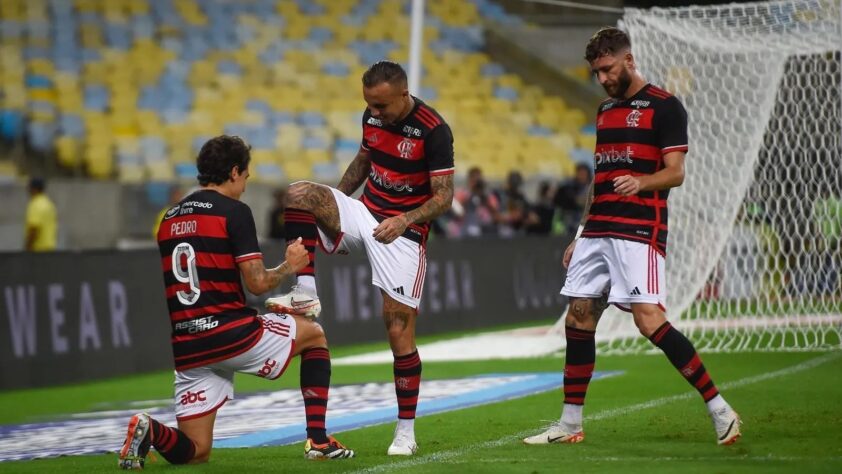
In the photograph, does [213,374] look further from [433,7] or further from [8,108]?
[433,7]

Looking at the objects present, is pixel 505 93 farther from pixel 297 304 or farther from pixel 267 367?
pixel 267 367

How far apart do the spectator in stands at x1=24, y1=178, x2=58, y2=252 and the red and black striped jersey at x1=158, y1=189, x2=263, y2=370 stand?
10043mm

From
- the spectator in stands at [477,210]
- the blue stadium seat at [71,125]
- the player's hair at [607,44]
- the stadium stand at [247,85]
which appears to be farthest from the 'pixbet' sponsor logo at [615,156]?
the blue stadium seat at [71,125]

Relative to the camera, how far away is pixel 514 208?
19.5 m

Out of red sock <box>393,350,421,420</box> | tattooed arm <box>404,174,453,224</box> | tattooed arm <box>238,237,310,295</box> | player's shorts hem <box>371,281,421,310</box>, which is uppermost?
tattooed arm <box>404,174,453,224</box>

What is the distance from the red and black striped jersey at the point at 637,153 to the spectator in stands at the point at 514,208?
39.1ft

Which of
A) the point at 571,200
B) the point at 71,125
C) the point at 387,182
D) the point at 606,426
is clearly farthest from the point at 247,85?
the point at 387,182

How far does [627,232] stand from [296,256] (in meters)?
1.71

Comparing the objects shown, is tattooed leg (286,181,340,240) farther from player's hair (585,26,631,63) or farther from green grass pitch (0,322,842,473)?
player's hair (585,26,631,63)

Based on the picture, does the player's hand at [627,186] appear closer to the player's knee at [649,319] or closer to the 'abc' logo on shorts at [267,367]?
the player's knee at [649,319]

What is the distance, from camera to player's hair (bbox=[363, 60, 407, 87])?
6539mm

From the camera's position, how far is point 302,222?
6.64 meters

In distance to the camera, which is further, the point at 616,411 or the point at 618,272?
the point at 616,411

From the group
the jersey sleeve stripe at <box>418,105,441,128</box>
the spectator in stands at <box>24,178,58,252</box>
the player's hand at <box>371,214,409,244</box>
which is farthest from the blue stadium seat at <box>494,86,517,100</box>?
the player's hand at <box>371,214,409,244</box>
